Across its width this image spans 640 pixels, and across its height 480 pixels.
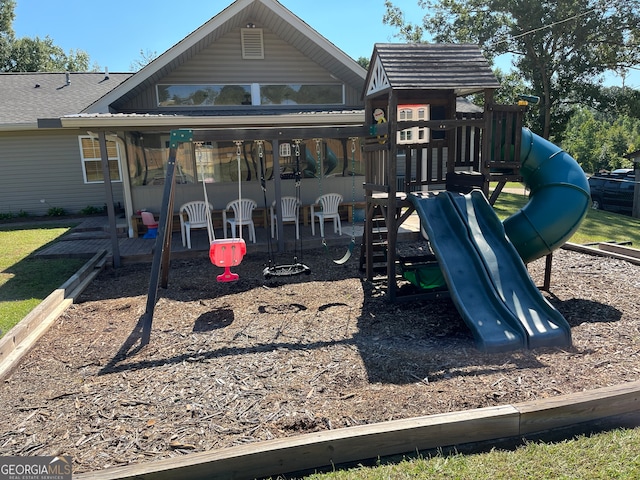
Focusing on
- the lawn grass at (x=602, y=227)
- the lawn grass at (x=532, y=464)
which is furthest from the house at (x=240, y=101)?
the lawn grass at (x=532, y=464)

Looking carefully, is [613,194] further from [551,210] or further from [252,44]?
[252,44]

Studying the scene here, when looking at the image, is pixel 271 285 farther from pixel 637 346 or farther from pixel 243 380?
pixel 637 346

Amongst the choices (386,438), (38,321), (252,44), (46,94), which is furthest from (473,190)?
(46,94)

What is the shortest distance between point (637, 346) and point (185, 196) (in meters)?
9.27

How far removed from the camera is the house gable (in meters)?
9.73

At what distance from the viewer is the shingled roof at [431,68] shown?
217 inches

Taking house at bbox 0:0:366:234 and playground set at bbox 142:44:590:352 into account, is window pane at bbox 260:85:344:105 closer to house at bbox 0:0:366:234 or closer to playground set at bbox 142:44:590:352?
house at bbox 0:0:366:234

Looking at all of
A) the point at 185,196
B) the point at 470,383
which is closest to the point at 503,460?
the point at 470,383

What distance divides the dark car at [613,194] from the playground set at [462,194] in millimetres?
12124

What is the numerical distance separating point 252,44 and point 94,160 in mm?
6630

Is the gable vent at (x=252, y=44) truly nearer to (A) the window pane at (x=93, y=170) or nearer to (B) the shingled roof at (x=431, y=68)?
(B) the shingled roof at (x=431, y=68)

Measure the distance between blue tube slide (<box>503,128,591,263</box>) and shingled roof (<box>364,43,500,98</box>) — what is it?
136 cm

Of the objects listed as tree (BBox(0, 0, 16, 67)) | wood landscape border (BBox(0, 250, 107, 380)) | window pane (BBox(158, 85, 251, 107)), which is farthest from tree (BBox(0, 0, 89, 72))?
wood landscape border (BBox(0, 250, 107, 380))

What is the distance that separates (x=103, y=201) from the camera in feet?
46.5
